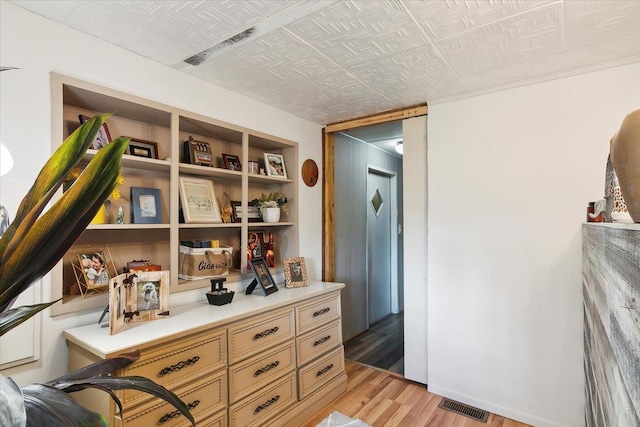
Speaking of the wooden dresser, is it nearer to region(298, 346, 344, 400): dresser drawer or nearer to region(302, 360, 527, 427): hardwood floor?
region(298, 346, 344, 400): dresser drawer

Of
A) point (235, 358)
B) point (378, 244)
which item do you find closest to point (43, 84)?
point (235, 358)

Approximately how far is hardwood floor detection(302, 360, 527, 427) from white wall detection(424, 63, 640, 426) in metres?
0.16

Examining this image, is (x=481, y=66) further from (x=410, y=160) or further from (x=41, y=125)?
(x=41, y=125)

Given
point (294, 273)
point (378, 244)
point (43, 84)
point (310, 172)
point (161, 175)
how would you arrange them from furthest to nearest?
point (378, 244)
point (310, 172)
point (294, 273)
point (161, 175)
point (43, 84)

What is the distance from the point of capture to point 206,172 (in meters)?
2.20

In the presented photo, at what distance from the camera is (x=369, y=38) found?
1678mm

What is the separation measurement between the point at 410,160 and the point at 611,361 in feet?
7.32

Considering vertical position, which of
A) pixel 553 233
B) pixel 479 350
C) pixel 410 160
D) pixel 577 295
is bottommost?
pixel 479 350

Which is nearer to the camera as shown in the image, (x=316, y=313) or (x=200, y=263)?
→ (x=200, y=263)

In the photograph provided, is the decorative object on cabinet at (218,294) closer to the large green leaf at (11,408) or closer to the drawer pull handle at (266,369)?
the drawer pull handle at (266,369)

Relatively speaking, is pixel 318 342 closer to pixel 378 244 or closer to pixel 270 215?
pixel 270 215

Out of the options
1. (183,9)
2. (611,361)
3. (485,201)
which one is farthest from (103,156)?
(485,201)

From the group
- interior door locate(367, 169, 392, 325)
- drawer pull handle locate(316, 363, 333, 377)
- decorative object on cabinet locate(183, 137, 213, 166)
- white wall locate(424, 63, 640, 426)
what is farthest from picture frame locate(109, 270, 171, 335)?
interior door locate(367, 169, 392, 325)

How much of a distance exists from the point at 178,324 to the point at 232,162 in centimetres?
130
